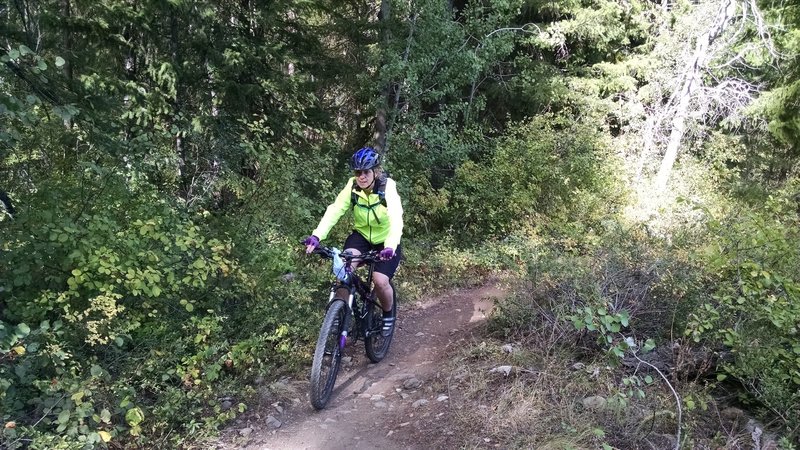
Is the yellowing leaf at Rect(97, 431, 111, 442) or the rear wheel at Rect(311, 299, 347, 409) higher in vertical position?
the yellowing leaf at Rect(97, 431, 111, 442)

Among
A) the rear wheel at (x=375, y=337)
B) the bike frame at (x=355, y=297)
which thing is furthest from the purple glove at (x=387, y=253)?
the rear wheel at (x=375, y=337)

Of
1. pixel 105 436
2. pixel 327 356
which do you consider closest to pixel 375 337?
pixel 327 356

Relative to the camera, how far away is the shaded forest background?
13.4ft

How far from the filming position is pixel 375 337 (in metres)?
5.76

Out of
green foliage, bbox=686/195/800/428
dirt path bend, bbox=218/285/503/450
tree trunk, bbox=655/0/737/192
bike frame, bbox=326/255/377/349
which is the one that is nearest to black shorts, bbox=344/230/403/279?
bike frame, bbox=326/255/377/349

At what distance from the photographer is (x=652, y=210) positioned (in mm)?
9781

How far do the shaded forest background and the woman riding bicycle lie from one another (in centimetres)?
109

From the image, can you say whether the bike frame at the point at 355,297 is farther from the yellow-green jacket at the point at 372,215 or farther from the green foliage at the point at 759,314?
the green foliage at the point at 759,314

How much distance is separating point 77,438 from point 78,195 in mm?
2488

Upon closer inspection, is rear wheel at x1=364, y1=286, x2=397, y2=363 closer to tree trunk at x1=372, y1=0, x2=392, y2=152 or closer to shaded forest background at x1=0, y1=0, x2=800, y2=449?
shaded forest background at x1=0, y1=0, x2=800, y2=449

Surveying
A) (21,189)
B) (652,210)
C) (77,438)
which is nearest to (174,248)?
(21,189)

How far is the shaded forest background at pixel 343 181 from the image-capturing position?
4.07 meters

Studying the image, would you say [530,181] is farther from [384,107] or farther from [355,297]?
[355,297]

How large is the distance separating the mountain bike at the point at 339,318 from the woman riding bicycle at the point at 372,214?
0.14 meters
